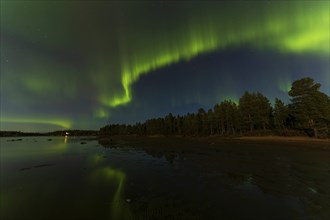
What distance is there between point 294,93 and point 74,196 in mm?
69663

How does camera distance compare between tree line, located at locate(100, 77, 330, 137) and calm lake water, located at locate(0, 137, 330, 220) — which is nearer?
calm lake water, located at locate(0, 137, 330, 220)

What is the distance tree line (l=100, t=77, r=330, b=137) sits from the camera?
5859 centimetres

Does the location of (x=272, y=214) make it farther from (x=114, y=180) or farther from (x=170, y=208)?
(x=114, y=180)

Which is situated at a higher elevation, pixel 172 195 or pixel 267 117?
pixel 267 117

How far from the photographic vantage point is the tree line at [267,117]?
58.6m

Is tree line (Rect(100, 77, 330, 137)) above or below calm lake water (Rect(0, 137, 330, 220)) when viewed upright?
above

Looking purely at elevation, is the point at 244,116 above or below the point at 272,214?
above

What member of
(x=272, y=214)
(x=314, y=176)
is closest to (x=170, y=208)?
(x=272, y=214)

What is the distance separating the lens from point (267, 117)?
9200 centimetres

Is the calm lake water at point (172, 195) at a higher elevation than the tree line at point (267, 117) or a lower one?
lower

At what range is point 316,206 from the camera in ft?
36.7

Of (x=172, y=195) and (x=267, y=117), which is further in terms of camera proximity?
(x=267, y=117)

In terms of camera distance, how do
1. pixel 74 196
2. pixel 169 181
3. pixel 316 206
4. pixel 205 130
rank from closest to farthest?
pixel 316 206, pixel 74 196, pixel 169 181, pixel 205 130

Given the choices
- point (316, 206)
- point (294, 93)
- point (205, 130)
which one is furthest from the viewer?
point (205, 130)
